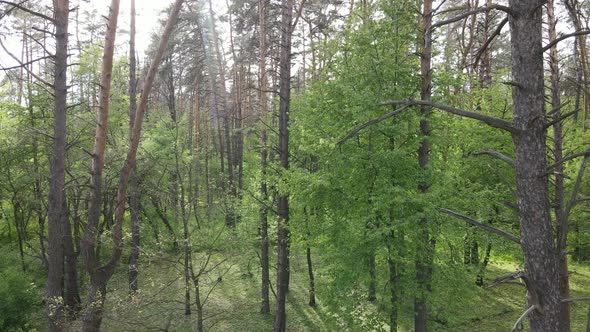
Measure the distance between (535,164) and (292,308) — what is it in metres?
12.9

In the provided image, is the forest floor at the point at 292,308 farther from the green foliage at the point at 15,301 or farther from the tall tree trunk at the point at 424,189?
the green foliage at the point at 15,301

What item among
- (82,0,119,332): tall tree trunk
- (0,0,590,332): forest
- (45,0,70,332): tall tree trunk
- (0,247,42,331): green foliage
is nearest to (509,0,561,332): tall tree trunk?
(0,0,590,332): forest

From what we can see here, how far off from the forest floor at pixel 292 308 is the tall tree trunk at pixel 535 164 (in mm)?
6145

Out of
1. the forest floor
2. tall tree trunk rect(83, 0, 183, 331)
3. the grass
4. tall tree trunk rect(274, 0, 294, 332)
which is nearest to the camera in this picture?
tall tree trunk rect(83, 0, 183, 331)

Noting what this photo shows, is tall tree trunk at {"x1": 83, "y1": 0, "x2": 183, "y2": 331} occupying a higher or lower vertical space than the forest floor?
higher

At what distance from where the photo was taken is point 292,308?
553 inches

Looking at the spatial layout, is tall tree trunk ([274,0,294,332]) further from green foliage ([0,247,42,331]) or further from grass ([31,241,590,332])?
green foliage ([0,247,42,331])

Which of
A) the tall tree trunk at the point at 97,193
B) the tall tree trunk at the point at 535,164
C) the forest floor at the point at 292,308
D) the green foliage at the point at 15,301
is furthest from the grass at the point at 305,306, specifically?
the tall tree trunk at the point at 535,164

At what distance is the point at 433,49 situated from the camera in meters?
8.80

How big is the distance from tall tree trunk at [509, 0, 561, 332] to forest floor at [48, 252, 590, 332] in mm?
6145

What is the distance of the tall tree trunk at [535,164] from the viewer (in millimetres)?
2545

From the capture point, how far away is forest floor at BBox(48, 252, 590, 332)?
29.3 ft

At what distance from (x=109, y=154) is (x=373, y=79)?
9417 mm

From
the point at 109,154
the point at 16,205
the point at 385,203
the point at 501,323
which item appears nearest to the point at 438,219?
the point at 385,203
